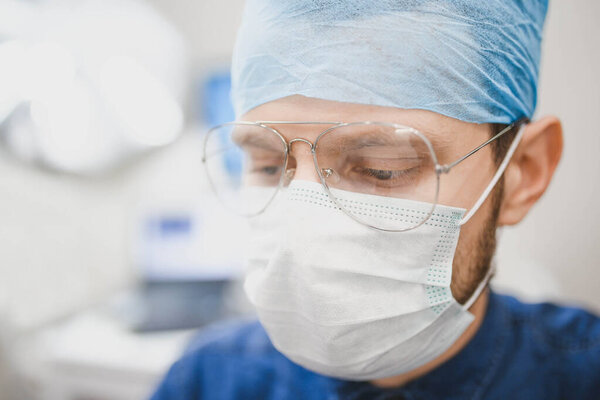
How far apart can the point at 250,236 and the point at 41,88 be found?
3.48 feet

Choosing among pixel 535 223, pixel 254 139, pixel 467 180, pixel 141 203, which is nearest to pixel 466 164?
pixel 467 180

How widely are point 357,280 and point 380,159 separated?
19cm

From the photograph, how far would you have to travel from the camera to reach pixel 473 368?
2.37 ft

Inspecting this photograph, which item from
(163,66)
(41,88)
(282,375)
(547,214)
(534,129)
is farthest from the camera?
(163,66)

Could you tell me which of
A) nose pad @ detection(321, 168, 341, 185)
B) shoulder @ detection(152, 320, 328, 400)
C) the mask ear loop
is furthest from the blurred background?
nose pad @ detection(321, 168, 341, 185)

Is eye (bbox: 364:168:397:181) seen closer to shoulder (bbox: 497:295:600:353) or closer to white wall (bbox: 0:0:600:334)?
shoulder (bbox: 497:295:600:353)

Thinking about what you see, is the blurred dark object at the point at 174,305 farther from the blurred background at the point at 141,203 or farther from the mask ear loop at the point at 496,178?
the mask ear loop at the point at 496,178

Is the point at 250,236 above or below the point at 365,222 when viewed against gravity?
below

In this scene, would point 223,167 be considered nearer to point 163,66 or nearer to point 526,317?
point 163,66

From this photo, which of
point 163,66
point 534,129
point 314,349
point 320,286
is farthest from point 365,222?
point 163,66

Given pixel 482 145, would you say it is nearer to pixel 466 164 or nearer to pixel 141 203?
pixel 466 164

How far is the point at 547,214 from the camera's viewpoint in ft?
4.99

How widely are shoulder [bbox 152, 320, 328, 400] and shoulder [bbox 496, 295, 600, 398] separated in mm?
447

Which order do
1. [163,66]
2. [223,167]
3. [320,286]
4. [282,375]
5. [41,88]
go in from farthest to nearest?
[223,167], [163,66], [41,88], [282,375], [320,286]
